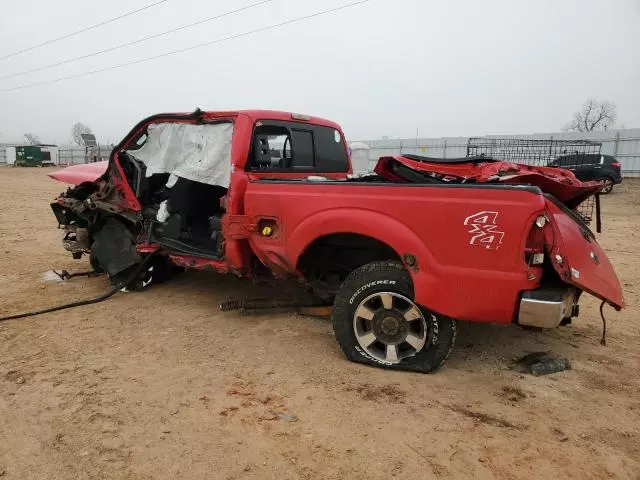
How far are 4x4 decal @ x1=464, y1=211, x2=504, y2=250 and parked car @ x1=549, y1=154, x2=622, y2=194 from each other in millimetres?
10250

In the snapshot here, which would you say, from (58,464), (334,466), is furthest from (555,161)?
(58,464)

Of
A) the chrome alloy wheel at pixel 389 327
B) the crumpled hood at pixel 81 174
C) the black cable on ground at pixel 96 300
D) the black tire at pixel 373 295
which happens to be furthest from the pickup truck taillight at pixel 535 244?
the crumpled hood at pixel 81 174

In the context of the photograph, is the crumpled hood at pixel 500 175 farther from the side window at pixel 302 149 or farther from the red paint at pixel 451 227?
the side window at pixel 302 149

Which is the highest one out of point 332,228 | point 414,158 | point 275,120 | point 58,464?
point 275,120

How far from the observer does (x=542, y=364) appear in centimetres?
341

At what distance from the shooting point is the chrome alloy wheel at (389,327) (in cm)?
326

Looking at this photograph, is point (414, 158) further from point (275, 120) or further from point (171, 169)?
point (171, 169)

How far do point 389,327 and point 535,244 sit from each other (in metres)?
1.10

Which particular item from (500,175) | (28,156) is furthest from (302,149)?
(28,156)

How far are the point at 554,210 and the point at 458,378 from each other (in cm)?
128

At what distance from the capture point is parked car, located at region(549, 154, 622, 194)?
12811mm

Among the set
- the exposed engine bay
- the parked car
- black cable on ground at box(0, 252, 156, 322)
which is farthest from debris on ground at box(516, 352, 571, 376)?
the parked car

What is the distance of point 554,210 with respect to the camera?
9.73 feet

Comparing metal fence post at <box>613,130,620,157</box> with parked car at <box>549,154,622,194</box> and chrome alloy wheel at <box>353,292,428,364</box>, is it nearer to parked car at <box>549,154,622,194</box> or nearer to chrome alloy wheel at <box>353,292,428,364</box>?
parked car at <box>549,154,622,194</box>
